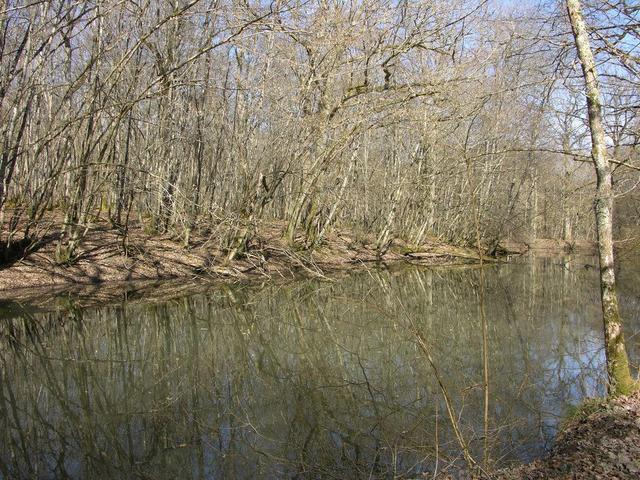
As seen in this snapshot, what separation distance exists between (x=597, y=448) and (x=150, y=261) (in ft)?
40.2

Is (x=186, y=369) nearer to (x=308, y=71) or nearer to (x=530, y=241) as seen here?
(x=308, y=71)

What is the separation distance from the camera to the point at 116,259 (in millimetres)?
13445

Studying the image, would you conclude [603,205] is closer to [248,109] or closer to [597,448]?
[597,448]

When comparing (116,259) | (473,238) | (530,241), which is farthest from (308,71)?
(530,241)

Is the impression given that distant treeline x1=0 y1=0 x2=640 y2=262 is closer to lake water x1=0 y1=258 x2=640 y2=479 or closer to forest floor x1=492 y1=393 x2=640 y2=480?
lake water x1=0 y1=258 x2=640 y2=479

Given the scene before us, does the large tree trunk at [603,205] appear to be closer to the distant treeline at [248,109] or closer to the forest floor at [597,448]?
the forest floor at [597,448]

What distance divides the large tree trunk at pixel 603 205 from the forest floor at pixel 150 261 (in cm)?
769

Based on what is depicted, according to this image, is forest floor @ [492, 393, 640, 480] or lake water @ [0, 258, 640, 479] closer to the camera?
forest floor @ [492, 393, 640, 480]

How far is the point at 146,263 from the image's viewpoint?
45.1 feet

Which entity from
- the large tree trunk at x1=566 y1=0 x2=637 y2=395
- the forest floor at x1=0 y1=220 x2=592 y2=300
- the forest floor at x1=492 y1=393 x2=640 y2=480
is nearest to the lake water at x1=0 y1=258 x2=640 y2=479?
the forest floor at x1=492 y1=393 x2=640 y2=480

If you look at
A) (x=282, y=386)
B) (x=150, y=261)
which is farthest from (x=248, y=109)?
(x=282, y=386)

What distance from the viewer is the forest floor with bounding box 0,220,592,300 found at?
11.6 meters

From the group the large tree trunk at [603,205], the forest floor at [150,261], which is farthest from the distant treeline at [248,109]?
the large tree trunk at [603,205]

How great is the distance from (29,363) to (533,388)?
6.01m
